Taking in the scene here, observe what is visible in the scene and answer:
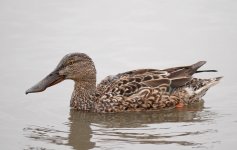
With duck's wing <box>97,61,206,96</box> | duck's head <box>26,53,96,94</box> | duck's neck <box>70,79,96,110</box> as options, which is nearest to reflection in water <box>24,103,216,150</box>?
duck's neck <box>70,79,96,110</box>

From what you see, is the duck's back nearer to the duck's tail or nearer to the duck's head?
the duck's tail

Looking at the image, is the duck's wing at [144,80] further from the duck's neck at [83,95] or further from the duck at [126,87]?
the duck's neck at [83,95]

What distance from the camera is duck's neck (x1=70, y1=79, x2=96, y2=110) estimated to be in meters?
12.2

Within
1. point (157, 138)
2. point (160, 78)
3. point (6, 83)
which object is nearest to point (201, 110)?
point (160, 78)

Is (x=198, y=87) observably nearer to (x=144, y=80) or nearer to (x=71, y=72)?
(x=144, y=80)

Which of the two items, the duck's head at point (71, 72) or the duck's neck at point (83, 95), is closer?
the duck's head at point (71, 72)

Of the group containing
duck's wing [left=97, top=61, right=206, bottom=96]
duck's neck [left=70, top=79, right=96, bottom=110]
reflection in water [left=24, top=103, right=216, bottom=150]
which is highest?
duck's wing [left=97, top=61, right=206, bottom=96]

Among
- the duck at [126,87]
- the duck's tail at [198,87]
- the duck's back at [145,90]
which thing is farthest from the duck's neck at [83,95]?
the duck's tail at [198,87]

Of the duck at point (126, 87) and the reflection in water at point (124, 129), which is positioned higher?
the duck at point (126, 87)

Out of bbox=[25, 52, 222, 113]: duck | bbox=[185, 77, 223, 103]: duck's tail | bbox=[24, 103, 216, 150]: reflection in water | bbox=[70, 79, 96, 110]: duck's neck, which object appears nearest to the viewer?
bbox=[24, 103, 216, 150]: reflection in water

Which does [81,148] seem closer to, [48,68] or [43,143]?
[43,143]

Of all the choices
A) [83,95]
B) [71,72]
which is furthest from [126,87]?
[71,72]

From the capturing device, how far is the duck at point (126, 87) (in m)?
12.0

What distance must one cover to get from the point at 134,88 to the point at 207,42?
127 inches
